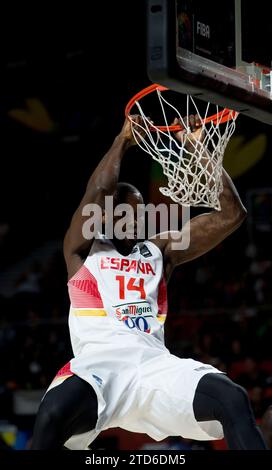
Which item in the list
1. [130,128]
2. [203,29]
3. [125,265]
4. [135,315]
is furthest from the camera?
[130,128]

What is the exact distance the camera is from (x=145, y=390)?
175 inches

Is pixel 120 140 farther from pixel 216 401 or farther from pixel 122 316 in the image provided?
pixel 216 401

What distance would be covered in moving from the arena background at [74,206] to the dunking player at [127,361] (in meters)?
3.81

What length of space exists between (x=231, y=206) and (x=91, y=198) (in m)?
0.95

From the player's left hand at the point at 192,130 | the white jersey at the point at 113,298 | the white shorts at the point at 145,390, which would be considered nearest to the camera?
the white shorts at the point at 145,390

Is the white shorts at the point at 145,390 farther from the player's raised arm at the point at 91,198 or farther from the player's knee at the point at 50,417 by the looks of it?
the player's raised arm at the point at 91,198

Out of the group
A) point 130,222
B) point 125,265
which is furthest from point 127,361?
point 130,222

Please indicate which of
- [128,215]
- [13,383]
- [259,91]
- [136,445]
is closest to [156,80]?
[259,91]

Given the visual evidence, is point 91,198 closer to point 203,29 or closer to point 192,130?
point 192,130

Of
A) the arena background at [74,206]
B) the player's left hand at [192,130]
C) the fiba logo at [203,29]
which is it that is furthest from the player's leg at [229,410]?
the arena background at [74,206]

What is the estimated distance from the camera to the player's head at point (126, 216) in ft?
16.3

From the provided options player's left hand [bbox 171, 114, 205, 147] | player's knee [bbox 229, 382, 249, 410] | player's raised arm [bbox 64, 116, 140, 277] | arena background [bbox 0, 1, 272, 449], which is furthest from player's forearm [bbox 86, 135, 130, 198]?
arena background [bbox 0, 1, 272, 449]

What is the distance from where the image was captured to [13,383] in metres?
10.1

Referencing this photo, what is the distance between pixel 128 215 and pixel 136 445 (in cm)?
439
